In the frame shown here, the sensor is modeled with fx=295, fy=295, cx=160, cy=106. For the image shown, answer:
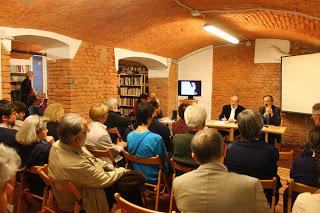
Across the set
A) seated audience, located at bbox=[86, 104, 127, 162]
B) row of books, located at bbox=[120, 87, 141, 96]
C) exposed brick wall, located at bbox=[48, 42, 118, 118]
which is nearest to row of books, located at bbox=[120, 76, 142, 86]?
row of books, located at bbox=[120, 87, 141, 96]

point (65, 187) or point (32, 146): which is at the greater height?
→ point (32, 146)

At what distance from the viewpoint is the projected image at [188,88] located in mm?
8977

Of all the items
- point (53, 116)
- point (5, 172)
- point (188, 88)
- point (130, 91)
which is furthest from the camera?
point (130, 91)

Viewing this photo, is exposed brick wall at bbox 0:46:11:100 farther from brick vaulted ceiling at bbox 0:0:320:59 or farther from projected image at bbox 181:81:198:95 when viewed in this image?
projected image at bbox 181:81:198:95

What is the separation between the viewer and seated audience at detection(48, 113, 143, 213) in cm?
222

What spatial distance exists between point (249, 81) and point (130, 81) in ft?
11.9

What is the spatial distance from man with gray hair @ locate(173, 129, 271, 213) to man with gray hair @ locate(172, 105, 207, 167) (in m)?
1.12

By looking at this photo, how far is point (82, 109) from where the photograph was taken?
18.4 feet

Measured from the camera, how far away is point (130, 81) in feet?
30.7

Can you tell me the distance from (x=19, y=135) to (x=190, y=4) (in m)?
3.50

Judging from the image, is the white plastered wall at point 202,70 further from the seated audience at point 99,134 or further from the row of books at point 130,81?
the seated audience at point 99,134

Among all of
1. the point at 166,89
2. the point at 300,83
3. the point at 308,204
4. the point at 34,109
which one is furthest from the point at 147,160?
the point at 166,89

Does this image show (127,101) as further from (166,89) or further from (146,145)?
(146,145)

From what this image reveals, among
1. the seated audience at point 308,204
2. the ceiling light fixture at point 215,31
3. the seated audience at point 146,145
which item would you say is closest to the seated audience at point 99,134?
the seated audience at point 146,145
